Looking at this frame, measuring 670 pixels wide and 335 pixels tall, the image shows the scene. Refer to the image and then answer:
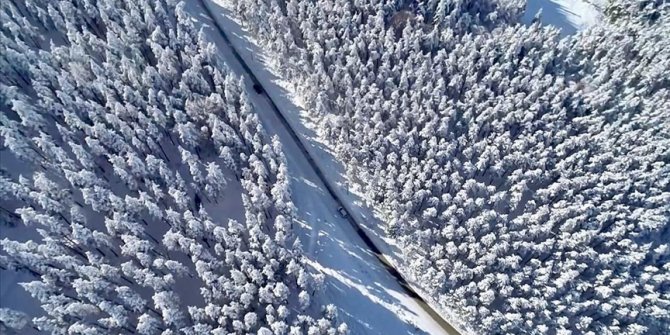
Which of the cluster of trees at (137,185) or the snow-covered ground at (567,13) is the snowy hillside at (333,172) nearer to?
the cluster of trees at (137,185)

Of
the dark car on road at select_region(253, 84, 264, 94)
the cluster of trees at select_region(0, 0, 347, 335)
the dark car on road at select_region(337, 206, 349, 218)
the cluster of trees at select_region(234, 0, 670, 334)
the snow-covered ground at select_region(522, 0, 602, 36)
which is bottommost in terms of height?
the cluster of trees at select_region(0, 0, 347, 335)

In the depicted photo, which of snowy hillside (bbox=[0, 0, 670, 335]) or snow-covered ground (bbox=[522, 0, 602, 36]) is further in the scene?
snow-covered ground (bbox=[522, 0, 602, 36])

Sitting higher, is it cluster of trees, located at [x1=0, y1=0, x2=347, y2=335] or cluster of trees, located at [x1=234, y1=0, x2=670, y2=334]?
cluster of trees, located at [x1=234, y1=0, x2=670, y2=334]

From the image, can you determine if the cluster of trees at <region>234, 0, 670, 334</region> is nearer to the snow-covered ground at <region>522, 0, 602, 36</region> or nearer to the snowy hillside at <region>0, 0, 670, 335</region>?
the snowy hillside at <region>0, 0, 670, 335</region>

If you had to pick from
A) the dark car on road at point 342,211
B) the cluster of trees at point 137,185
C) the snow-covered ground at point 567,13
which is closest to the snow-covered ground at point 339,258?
the dark car on road at point 342,211

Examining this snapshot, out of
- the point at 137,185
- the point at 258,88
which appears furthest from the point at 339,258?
the point at 258,88

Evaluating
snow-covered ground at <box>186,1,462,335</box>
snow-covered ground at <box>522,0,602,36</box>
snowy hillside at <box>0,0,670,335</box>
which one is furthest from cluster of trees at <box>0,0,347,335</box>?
snow-covered ground at <box>522,0,602,36</box>

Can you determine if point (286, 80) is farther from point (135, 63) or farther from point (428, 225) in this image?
point (428, 225)
